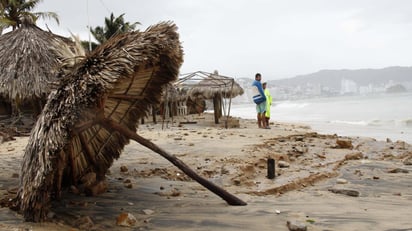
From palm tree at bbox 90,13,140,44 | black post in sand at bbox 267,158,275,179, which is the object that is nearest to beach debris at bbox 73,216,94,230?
black post in sand at bbox 267,158,275,179

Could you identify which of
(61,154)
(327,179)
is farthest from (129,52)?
(327,179)

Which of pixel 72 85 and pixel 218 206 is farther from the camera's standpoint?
pixel 218 206

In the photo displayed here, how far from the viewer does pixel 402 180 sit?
5664 millimetres

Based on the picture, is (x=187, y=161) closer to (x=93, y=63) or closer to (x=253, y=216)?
(x=253, y=216)

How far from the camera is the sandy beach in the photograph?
11.6 ft

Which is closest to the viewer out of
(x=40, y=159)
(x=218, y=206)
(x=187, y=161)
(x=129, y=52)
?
(x=40, y=159)

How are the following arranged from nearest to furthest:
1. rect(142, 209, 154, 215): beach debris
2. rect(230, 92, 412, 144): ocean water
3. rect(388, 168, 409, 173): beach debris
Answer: rect(142, 209, 154, 215): beach debris < rect(388, 168, 409, 173): beach debris < rect(230, 92, 412, 144): ocean water

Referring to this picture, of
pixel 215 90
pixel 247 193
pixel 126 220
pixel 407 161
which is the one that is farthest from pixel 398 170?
pixel 215 90

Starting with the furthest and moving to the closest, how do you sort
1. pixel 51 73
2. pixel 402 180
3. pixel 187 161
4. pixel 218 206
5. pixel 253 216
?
pixel 187 161 < pixel 402 180 < pixel 51 73 < pixel 218 206 < pixel 253 216

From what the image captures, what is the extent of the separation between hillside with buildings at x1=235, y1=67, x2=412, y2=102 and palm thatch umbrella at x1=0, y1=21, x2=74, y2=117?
84.3 m

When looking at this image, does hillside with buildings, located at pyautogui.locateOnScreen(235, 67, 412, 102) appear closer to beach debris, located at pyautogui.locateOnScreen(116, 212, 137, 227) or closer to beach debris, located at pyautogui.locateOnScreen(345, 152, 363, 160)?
beach debris, located at pyautogui.locateOnScreen(345, 152, 363, 160)

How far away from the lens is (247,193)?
484 cm

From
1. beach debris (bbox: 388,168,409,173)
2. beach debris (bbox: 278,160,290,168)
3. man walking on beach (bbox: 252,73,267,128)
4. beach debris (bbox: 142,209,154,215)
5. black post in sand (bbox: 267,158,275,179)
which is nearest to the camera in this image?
beach debris (bbox: 142,209,154,215)

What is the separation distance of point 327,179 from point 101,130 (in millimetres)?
3626
